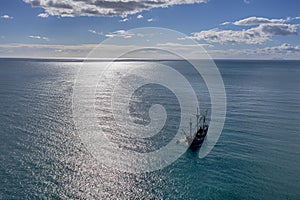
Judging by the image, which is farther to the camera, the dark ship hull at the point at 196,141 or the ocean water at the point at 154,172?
the dark ship hull at the point at 196,141

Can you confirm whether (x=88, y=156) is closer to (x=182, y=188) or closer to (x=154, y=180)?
(x=154, y=180)

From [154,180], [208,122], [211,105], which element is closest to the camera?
[154,180]

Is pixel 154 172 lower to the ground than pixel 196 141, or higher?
lower

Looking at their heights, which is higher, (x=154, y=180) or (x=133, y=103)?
(x=133, y=103)

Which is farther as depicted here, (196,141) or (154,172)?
(196,141)

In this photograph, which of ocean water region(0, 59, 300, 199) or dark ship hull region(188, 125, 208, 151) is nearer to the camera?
ocean water region(0, 59, 300, 199)

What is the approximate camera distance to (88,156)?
211 feet

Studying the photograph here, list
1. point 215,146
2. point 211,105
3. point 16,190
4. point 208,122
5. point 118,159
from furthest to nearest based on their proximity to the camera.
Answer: point 211,105, point 208,122, point 215,146, point 118,159, point 16,190

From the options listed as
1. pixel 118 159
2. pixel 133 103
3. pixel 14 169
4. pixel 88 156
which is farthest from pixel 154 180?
pixel 133 103

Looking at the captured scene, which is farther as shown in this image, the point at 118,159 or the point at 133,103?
the point at 133,103

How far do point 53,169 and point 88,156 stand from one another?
9481 millimetres

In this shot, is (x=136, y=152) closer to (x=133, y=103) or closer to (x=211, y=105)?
(x=133, y=103)

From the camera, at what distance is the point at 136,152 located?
67.1 meters

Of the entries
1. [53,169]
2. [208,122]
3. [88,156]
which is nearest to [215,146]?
[208,122]
